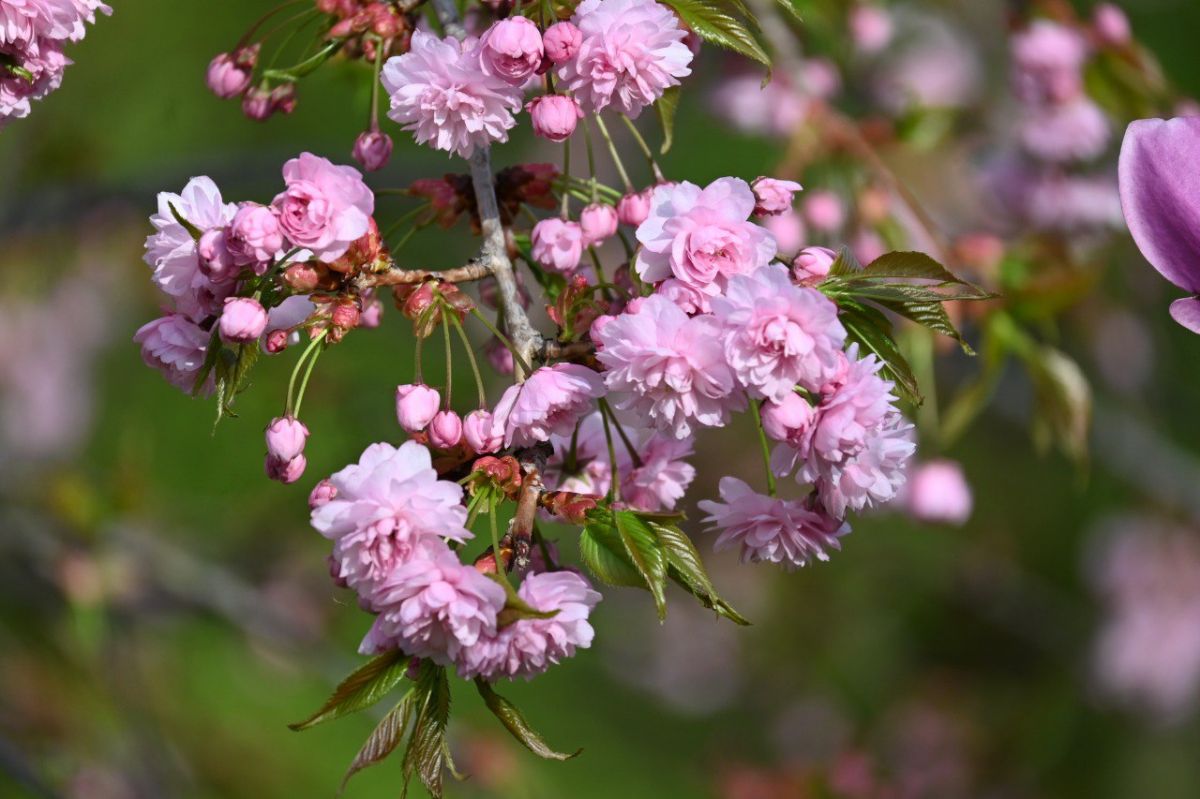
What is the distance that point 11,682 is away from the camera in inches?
116

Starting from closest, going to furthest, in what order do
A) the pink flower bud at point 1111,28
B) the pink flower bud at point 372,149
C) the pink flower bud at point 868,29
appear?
the pink flower bud at point 372,149
the pink flower bud at point 1111,28
the pink flower bud at point 868,29

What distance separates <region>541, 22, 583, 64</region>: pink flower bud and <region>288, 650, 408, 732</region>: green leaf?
0.39 m

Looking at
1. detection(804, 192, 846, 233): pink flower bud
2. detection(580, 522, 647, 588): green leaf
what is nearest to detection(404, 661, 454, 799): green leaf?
detection(580, 522, 647, 588): green leaf

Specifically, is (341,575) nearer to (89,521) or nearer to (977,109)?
(977,109)

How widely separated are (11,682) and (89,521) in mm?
1078

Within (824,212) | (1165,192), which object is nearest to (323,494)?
(1165,192)

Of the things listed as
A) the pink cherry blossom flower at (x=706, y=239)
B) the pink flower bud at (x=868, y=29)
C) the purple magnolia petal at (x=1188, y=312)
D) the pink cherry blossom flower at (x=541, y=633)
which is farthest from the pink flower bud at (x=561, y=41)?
the pink flower bud at (x=868, y=29)

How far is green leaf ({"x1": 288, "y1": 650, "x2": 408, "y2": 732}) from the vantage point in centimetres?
74

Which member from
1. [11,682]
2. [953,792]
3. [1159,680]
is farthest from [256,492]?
[1159,680]

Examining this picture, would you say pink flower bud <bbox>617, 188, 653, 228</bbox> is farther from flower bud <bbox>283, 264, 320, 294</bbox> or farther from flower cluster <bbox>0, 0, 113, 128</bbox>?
flower cluster <bbox>0, 0, 113, 128</bbox>

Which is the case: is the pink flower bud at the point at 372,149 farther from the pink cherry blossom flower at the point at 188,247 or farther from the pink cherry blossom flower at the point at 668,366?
the pink cherry blossom flower at the point at 668,366

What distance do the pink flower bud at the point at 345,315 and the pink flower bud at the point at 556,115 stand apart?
17 cm

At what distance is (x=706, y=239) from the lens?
0.72m

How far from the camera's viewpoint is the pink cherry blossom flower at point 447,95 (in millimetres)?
770
